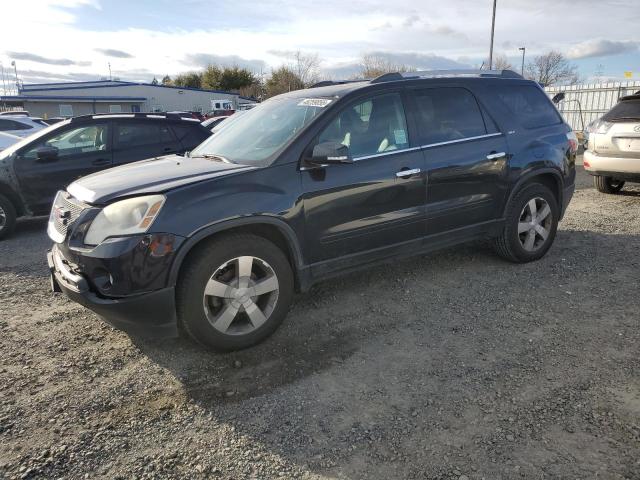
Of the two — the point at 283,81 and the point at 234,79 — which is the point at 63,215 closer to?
the point at 283,81

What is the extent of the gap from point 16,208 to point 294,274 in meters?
5.36

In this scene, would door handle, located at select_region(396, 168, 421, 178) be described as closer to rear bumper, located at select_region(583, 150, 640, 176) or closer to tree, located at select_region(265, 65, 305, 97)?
rear bumper, located at select_region(583, 150, 640, 176)

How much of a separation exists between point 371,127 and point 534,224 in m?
2.22

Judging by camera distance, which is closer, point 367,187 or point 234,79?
point 367,187

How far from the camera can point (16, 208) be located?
7.11m

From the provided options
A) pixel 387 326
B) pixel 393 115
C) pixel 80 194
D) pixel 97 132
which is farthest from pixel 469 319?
pixel 97 132

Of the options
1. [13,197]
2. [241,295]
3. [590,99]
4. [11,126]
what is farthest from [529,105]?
[590,99]

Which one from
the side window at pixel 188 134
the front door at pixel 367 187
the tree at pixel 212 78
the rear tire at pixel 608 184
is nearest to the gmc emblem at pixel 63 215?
the front door at pixel 367 187

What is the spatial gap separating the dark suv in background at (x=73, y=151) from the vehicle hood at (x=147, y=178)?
3646 mm

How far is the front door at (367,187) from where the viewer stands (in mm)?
3777

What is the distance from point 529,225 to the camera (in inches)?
202

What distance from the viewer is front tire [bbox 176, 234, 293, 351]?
3266mm

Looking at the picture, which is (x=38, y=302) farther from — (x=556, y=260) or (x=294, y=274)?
(x=556, y=260)

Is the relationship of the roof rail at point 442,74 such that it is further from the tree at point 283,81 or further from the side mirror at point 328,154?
the tree at point 283,81
